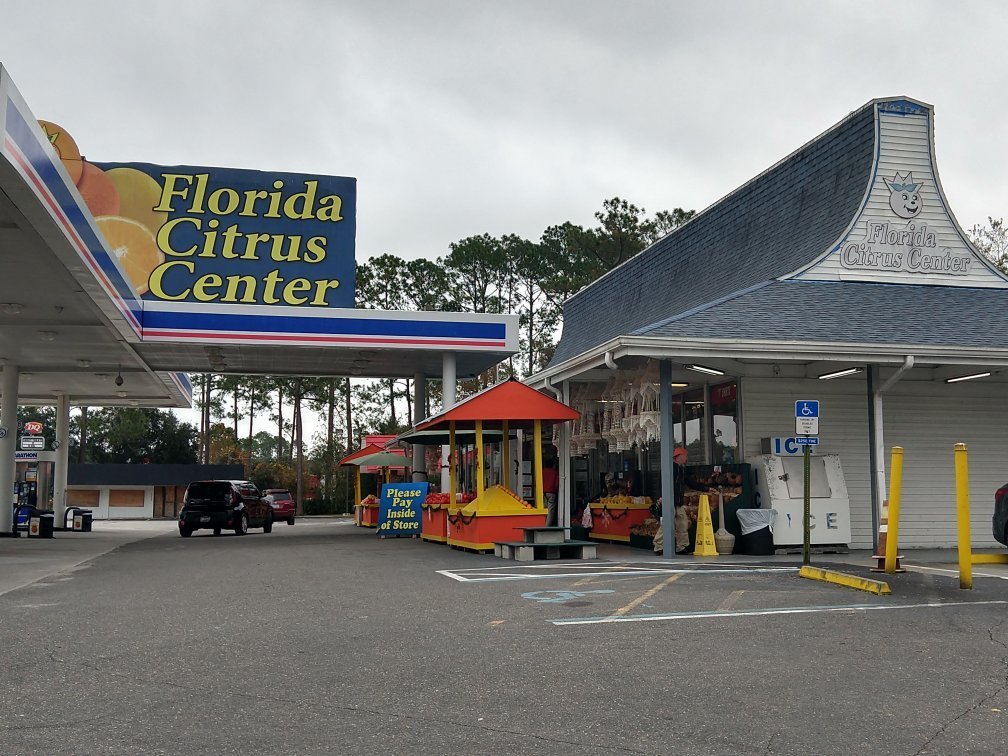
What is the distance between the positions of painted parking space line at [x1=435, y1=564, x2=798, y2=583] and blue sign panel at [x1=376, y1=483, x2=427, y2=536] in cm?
1030

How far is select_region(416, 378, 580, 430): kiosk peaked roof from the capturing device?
18125 millimetres

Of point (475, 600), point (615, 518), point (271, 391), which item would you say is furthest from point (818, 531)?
point (271, 391)

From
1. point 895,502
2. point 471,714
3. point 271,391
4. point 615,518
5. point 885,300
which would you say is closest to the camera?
point 471,714

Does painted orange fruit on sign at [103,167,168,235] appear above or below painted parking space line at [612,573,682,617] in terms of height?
above

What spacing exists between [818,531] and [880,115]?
805 centimetres

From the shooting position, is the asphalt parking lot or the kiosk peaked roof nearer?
the asphalt parking lot

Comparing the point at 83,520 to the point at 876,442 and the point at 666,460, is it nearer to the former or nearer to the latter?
the point at 666,460

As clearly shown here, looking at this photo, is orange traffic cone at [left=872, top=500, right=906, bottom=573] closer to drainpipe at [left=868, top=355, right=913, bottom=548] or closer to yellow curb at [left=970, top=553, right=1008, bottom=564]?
yellow curb at [left=970, top=553, right=1008, bottom=564]

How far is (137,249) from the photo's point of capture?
26.5 meters

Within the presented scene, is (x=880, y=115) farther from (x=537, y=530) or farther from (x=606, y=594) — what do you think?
(x=606, y=594)

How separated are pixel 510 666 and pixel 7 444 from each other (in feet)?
78.5

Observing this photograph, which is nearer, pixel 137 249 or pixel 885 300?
pixel 885 300

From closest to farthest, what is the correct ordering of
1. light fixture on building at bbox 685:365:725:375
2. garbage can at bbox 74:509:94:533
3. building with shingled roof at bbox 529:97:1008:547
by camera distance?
building with shingled roof at bbox 529:97:1008:547 → light fixture on building at bbox 685:365:725:375 → garbage can at bbox 74:509:94:533

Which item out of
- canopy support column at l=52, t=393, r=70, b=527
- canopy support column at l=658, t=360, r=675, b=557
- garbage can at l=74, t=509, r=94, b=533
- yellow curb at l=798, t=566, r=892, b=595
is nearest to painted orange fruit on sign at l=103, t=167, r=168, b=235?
canopy support column at l=52, t=393, r=70, b=527
